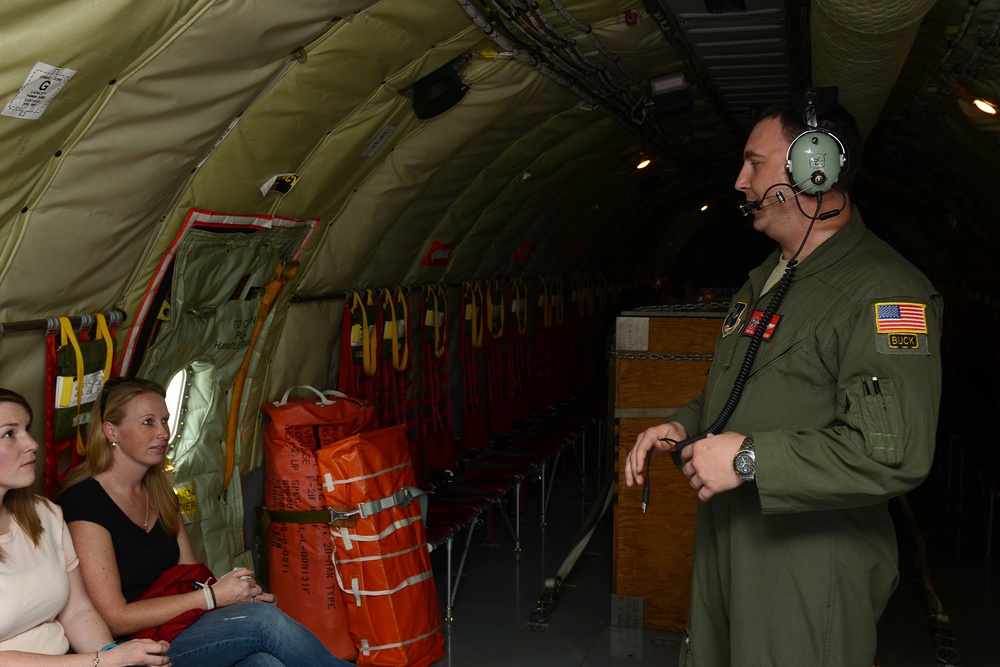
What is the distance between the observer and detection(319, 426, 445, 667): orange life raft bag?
4.87 metres

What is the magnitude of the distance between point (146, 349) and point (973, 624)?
4.78m

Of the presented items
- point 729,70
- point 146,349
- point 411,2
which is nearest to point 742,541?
point 411,2

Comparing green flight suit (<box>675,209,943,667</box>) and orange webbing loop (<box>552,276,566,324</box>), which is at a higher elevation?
orange webbing loop (<box>552,276,566,324</box>)

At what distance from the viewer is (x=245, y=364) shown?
195 inches

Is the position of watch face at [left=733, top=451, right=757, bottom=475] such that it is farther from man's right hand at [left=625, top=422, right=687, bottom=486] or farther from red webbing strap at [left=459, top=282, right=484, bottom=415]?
red webbing strap at [left=459, top=282, right=484, bottom=415]

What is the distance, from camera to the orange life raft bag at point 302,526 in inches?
197

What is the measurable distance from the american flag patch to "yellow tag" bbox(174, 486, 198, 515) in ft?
10.8

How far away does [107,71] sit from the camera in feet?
8.64

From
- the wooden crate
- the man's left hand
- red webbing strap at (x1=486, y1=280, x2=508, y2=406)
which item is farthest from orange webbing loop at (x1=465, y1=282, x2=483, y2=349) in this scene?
the man's left hand

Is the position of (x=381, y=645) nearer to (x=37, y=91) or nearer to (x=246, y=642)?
(x=246, y=642)

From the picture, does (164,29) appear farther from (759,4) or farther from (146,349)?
(759,4)

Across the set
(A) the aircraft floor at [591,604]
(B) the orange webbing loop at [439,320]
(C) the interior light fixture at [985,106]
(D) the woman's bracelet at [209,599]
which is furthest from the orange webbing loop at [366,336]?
(C) the interior light fixture at [985,106]

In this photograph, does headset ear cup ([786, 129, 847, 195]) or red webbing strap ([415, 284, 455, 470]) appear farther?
red webbing strap ([415, 284, 455, 470])

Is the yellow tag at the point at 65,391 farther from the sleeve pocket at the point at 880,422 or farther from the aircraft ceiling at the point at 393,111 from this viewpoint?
the sleeve pocket at the point at 880,422
